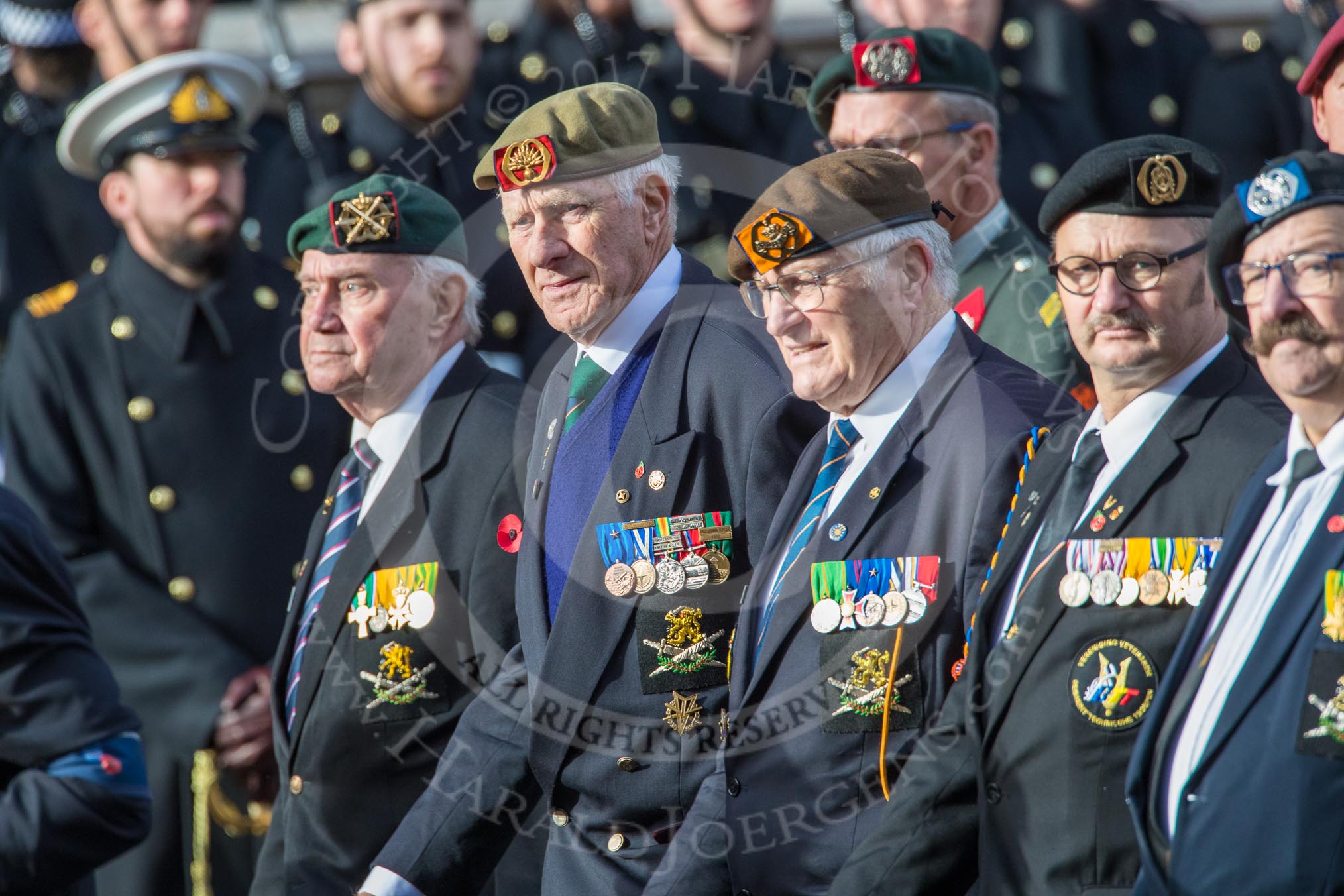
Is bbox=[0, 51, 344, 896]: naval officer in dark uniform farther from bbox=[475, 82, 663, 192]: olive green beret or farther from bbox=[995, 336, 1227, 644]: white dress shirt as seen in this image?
bbox=[995, 336, 1227, 644]: white dress shirt

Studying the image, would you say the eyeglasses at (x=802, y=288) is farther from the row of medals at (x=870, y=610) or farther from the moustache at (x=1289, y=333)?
the moustache at (x=1289, y=333)

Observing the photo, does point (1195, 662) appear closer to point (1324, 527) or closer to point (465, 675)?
point (1324, 527)

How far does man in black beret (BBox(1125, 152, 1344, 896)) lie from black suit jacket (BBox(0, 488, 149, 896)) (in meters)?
2.41

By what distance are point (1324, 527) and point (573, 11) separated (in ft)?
17.2

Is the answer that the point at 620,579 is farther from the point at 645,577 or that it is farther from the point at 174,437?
the point at 174,437

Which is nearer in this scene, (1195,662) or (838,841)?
(1195,662)

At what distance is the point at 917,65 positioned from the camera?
18.2 feet

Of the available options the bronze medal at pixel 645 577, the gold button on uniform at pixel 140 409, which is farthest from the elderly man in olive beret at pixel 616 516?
the gold button on uniform at pixel 140 409

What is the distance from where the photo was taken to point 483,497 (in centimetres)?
512

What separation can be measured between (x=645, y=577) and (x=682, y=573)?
0.26ft

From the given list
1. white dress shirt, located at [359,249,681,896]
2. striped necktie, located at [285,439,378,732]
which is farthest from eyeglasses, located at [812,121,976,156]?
striped necktie, located at [285,439,378,732]

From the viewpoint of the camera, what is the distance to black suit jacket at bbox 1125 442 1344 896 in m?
3.16

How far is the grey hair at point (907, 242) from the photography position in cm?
423

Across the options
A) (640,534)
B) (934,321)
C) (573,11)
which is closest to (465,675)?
(640,534)
